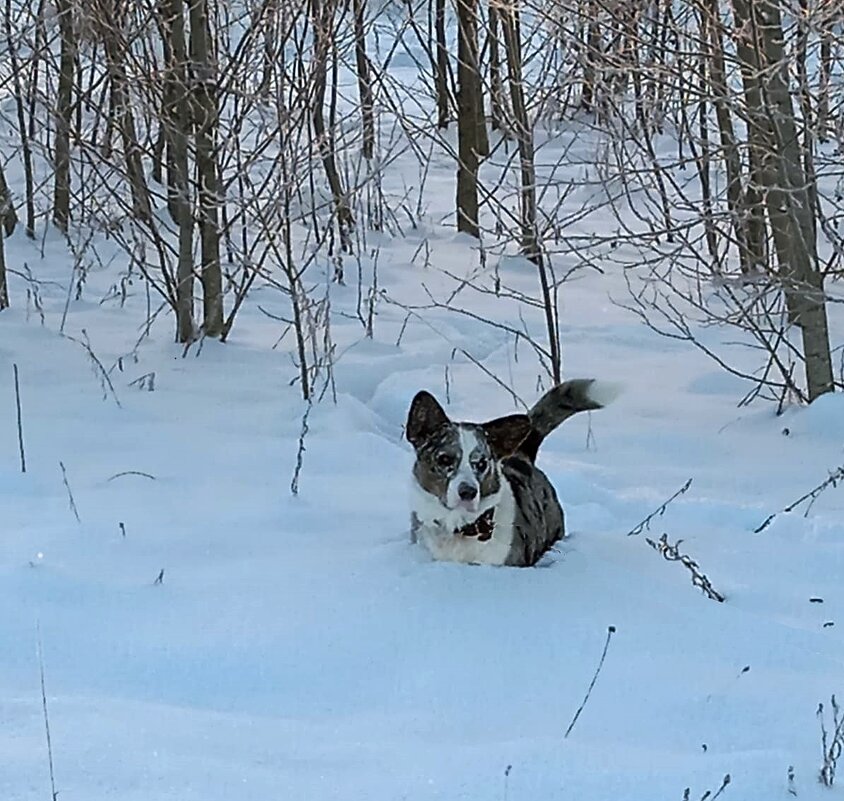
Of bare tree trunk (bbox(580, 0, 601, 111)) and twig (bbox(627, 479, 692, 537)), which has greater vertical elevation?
bare tree trunk (bbox(580, 0, 601, 111))

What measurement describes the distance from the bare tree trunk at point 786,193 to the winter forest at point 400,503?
0.03 metres

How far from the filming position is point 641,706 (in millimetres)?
3264

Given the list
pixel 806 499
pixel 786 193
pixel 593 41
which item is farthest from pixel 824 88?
pixel 806 499

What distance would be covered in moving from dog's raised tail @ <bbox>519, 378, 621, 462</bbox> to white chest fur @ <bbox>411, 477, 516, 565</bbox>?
612 mm

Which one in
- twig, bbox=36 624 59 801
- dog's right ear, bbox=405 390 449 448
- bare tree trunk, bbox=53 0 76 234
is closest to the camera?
twig, bbox=36 624 59 801

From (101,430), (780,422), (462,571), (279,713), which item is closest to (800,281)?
(780,422)

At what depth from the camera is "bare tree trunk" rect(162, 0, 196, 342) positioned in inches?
272

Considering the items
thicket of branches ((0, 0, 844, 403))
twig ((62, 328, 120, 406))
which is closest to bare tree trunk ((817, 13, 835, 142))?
thicket of branches ((0, 0, 844, 403))

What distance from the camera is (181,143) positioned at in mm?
7129

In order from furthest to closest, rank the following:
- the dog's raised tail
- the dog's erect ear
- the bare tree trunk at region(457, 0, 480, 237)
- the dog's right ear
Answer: the bare tree trunk at region(457, 0, 480, 237) → the dog's raised tail → the dog's erect ear → the dog's right ear

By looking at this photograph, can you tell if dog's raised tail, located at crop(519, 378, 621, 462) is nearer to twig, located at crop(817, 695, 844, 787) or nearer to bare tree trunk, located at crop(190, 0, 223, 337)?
twig, located at crop(817, 695, 844, 787)

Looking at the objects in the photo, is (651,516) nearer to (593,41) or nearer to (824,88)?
(824,88)

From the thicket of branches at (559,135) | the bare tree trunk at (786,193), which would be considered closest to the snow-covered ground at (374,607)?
the bare tree trunk at (786,193)

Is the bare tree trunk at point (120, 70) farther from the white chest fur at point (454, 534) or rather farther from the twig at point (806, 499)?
the twig at point (806, 499)
